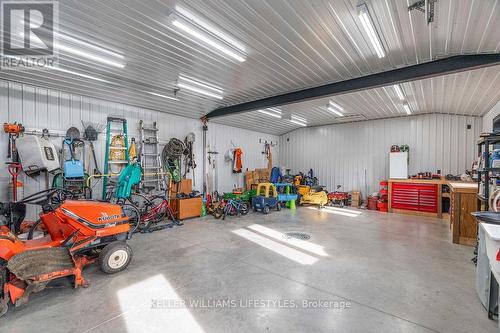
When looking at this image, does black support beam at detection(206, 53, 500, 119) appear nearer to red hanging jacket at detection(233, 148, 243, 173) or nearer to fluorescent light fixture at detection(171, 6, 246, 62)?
fluorescent light fixture at detection(171, 6, 246, 62)

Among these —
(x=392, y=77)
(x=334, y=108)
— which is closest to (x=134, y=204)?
(x=392, y=77)

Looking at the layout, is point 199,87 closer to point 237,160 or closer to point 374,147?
point 237,160

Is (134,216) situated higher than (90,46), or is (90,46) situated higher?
(90,46)

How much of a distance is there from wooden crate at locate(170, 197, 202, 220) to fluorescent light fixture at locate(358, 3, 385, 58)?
5.48 m

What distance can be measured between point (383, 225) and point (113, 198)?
7.01 metres

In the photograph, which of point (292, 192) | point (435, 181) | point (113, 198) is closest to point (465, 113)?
point (435, 181)

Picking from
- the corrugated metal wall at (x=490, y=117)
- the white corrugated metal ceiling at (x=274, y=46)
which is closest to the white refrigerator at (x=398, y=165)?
the corrugated metal wall at (x=490, y=117)

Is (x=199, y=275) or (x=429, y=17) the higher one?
(x=429, y=17)

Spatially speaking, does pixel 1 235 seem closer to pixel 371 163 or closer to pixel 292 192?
pixel 292 192

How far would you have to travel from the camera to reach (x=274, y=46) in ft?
11.8

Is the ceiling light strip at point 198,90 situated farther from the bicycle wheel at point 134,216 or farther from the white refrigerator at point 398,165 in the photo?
the white refrigerator at point 398,165

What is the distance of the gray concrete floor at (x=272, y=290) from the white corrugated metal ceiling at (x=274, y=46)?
3337mm

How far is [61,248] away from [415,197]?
8.83m

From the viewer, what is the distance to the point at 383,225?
590cm
